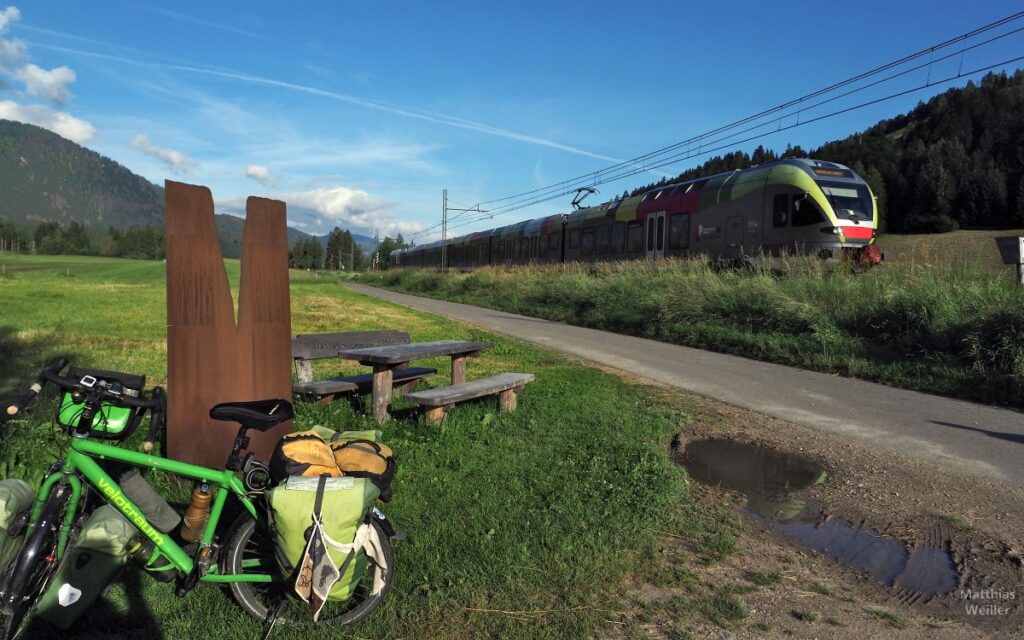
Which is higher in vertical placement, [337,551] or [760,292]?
[760,292]

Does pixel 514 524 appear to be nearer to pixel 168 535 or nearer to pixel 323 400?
pixel 168 535

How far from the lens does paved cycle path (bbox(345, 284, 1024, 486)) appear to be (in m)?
5.41

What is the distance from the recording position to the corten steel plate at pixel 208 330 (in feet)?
12.5

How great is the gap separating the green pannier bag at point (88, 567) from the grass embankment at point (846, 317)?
28.3 feet

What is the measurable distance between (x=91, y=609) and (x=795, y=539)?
364cm

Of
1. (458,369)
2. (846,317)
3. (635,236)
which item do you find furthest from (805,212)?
(458,369)

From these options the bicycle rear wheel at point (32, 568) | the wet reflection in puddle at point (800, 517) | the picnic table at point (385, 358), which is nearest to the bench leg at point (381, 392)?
the picnic table at point (385, 358)

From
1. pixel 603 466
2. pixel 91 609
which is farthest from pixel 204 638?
pixel 603 466

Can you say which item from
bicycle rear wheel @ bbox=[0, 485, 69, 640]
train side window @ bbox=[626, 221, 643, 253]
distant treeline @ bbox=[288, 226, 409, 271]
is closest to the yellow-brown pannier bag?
bicycle rear wheel @ bbox=[0, 485, 69, 640]

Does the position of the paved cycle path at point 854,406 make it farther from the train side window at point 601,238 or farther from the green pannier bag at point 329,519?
the train side window at point 601,238

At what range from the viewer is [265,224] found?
4156 millimetres

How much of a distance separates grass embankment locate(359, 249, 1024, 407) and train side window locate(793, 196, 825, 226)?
1.36 m

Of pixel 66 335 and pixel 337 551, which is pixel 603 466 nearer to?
pixel 337 551

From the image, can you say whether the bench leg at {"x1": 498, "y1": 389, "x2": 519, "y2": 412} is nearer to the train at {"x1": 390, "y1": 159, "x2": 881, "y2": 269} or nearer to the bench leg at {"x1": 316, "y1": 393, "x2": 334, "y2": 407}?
the bench leg at {"x1": 316, "y1": 393, "x2": 334, "y2": 407}
